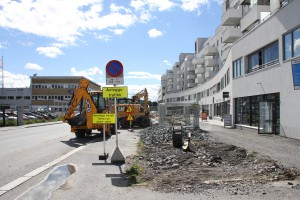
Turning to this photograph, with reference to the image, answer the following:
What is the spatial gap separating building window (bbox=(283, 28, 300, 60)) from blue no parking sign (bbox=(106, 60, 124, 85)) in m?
11.1

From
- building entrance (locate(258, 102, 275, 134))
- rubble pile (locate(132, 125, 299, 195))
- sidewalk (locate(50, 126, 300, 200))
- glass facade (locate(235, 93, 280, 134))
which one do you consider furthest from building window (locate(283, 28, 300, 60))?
sidewalk (locate(50, 126, 300, 200))

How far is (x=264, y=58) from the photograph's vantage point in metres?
25.0

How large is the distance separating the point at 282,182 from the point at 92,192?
407cm

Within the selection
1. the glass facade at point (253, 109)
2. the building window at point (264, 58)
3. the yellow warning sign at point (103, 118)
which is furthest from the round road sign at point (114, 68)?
the building window at point (264, 58)

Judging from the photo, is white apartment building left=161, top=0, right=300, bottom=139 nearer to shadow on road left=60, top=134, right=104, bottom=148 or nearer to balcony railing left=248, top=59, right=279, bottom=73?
balcony railing left=248, top=59, right=279, bottom=73

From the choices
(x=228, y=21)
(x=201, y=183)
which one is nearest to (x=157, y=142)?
(x=201, y=183)

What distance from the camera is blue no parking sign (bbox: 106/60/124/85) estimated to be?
1189cm

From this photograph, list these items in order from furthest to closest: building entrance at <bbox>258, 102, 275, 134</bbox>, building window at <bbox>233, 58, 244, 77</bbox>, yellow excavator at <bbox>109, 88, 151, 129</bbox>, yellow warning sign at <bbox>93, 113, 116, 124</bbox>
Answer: yellow excavator at <bbox>109, 88, 151, 129</bbox> < building window at <bbox>233, 58, 244, 77</bbox> < building entrance at <bbox>258, 102, 275, 134</bbox> < yellow warning sign at <bbox>93, 113, 116, 124</bbox>

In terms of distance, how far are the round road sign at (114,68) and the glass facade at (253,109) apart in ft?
43.4

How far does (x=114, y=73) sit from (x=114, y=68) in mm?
158

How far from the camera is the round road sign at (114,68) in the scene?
11.9m

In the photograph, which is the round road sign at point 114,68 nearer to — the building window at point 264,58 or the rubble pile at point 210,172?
the rubble pile at point 210,172

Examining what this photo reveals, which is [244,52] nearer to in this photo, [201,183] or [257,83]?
[257,83]

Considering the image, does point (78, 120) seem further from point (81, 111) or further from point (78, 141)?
point (78, 141)
